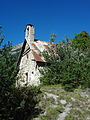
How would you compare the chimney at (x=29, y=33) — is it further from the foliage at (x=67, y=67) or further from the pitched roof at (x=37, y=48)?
the foliage at (x=67, y=67)

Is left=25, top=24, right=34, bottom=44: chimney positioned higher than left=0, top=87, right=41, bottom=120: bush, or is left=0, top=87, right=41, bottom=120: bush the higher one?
left=25, top=24, right=34, bottom=44: chimney

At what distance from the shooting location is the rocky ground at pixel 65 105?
780 cm

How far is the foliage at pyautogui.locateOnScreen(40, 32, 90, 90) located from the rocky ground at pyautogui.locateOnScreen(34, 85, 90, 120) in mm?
826

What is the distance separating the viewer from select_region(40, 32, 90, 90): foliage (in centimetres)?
1179

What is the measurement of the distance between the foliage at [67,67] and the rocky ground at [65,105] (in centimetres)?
83

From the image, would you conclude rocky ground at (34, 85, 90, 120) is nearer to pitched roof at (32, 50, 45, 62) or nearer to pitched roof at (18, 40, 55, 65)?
pitched roof at (32, 50, 45, 62)

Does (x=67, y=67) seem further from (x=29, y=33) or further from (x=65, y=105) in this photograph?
(x=29, y=33)

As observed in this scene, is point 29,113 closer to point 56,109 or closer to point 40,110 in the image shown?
point 40,110

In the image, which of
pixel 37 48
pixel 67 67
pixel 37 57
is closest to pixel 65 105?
pixel 67 67

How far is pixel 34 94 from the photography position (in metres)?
9.46

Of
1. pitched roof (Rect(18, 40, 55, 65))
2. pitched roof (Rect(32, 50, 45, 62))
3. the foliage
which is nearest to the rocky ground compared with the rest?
the foliage

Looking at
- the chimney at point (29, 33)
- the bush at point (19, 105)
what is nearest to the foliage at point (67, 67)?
the chimney at point (29, 33)

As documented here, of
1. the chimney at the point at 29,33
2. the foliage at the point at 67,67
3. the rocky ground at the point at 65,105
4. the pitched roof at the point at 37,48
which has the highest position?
the chimney at the point at 29,33

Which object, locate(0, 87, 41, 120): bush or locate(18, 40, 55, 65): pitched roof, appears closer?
locate(0, 87, 41, 120): bush
